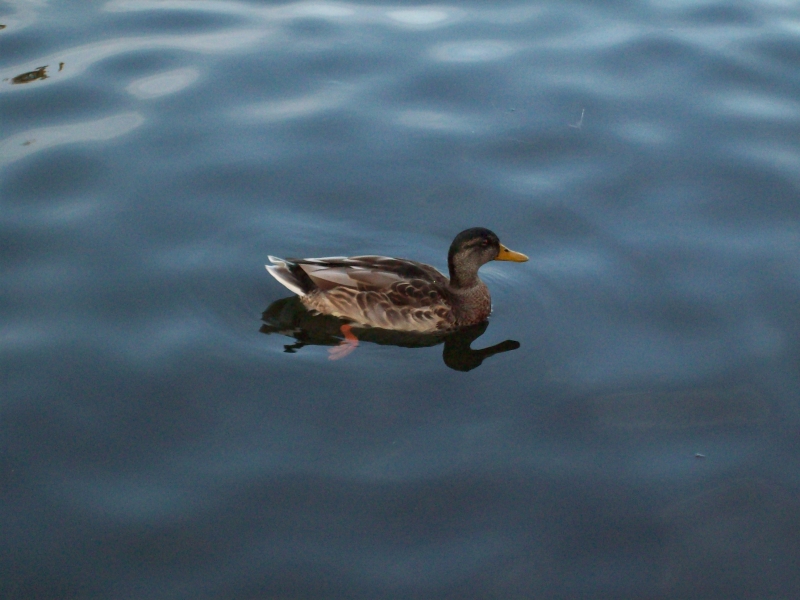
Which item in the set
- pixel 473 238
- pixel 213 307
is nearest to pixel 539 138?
pixel 473 238

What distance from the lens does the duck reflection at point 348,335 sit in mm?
7348

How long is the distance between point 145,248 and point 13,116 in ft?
9.86

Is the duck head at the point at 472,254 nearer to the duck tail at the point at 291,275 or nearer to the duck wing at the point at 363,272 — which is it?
the duck wing at the point at 363,272

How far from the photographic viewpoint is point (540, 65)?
36.5 feet

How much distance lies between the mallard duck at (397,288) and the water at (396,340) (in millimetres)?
249

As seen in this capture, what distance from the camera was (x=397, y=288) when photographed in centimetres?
782

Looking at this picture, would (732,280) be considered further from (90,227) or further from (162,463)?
(90,227)

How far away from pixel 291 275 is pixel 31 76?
16.2 ft

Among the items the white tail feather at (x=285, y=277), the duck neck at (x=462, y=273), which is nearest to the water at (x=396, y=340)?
the white tail feather at (x=285, y=277)

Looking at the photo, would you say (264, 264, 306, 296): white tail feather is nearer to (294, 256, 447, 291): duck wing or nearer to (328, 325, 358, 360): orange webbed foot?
(294, 256, 447, 291): duck wing

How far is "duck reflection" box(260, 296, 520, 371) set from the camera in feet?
24.1

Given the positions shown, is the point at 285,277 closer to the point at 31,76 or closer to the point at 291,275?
the point at 291,275

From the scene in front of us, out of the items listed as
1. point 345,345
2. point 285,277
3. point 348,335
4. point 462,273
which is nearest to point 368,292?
point 348,335

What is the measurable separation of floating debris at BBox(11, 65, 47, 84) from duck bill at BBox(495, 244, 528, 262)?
596cm
